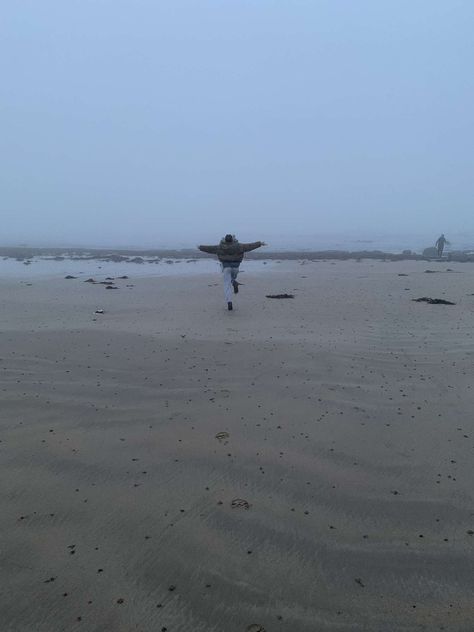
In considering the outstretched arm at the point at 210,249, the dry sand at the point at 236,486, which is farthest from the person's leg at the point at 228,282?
the dry sand at the point at 236,486

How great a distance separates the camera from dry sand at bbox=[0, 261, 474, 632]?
2666 millimetres

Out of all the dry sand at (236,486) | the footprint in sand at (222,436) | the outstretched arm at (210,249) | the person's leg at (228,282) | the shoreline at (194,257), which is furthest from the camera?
the shoreline at (194,257)

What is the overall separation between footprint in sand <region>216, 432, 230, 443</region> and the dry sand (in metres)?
0.11

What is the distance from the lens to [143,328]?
30.6 ft

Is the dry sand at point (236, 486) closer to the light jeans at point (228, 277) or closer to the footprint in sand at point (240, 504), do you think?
the footprint in sand at point (240, 504)

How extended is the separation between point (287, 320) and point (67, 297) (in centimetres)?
786

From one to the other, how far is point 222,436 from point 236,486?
0.84m

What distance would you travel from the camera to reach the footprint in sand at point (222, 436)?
14.6 ft

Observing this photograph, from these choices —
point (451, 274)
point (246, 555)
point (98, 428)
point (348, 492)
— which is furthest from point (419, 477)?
point (451, 274)

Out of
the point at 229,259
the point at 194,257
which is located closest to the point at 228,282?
the point at 229,259

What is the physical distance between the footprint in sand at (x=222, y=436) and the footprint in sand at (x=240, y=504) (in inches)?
36.1

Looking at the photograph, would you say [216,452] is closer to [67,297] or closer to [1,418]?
[1,418]

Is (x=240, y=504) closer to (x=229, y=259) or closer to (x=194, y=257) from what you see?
(x=229, y=259)

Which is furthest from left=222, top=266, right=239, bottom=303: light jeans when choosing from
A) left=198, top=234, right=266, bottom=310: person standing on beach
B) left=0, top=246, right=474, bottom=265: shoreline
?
left=0, top=246, right=474, bottom=265: shoreline
